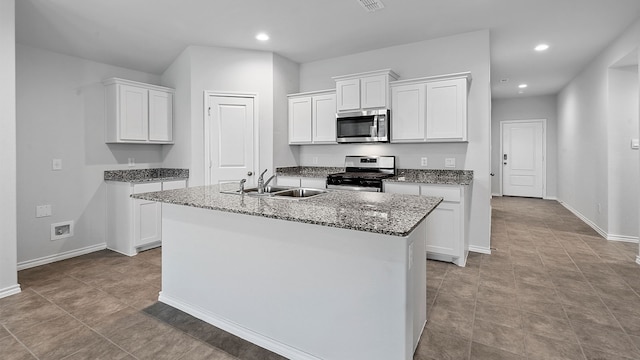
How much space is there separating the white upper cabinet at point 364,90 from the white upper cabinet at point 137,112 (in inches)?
93.1

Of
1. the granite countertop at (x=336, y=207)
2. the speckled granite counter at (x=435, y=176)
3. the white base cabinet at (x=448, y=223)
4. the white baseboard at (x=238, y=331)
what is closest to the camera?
the granite countertop at (x=336, y=207)

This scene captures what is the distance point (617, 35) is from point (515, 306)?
3.88 metres

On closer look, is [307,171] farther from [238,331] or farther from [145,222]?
[238,331]

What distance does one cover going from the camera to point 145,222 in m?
3.98

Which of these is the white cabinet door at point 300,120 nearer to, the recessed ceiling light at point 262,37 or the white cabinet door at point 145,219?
the recessed ceiling light at point 262,37

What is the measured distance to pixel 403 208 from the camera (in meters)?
1.87

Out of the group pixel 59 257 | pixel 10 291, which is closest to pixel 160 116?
pixel 59 257

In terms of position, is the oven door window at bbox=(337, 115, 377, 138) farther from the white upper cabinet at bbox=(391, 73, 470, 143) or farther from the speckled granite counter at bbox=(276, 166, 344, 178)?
the speckled granite counter at bbox=(276, 166, 344, 178)

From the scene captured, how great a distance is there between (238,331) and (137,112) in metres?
3.29

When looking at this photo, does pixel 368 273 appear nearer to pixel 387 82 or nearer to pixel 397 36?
pixel 387 82

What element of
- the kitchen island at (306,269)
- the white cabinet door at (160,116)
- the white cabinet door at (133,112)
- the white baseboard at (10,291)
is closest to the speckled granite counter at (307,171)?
the white cabinet door at (160,116)

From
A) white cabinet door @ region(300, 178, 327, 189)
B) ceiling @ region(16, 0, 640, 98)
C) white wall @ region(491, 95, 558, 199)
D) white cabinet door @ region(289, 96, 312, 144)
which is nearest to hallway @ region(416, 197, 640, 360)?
white cabinet door @ region(300, 178, 327, 189)

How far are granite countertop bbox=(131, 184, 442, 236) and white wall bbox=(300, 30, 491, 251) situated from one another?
79.7 inches

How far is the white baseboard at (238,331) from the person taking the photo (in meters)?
1.90
